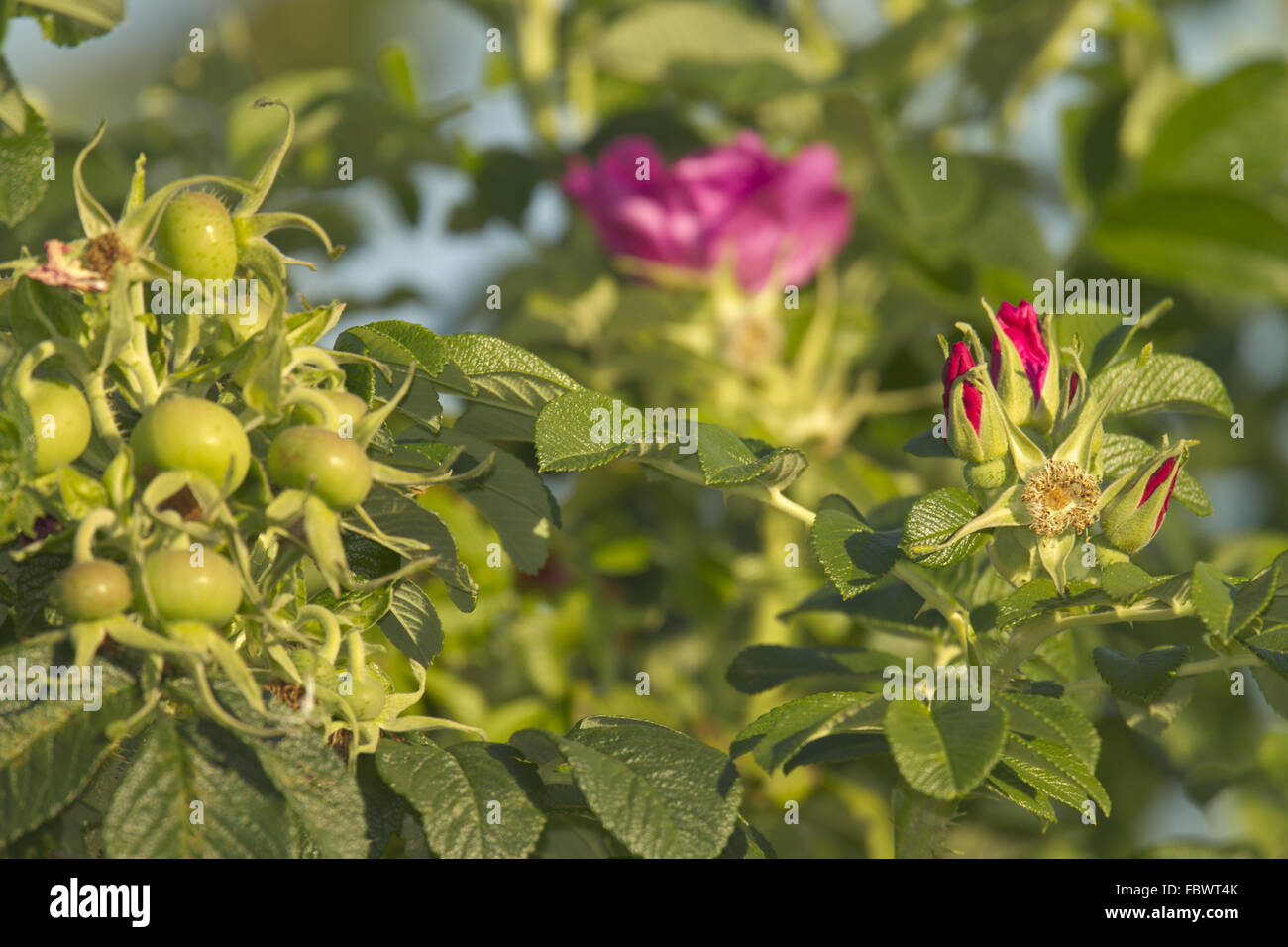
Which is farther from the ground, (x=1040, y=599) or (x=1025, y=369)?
(x=1025, y=369)

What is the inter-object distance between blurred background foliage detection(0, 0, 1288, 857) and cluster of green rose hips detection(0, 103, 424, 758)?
99 centimetres

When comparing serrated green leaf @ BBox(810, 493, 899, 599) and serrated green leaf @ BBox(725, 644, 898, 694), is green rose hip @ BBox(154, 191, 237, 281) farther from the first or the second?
serrated green leaf @ BBox(725, 644, 898, 694)

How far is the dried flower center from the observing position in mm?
939

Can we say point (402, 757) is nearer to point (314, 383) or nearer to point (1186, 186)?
point (314, 383)

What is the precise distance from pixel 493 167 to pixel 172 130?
0.61m

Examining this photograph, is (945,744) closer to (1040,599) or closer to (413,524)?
(1040,599)

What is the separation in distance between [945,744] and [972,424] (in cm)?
26

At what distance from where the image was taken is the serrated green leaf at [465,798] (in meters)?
0.86

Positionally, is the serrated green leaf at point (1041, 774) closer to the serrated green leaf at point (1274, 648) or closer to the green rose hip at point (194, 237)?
the serrated green leaf at point (1274, 648)

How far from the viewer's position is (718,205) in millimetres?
2211

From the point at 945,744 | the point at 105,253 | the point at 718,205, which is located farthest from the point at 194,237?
the point at 718,205

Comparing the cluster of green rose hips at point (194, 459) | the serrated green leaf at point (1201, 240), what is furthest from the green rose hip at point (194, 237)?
the serrated green leaf at point (1201, 240)

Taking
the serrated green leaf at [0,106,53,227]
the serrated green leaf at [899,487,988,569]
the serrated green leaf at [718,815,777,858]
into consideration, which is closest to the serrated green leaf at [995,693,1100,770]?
the serrated green leaf at [899,487,988,569]

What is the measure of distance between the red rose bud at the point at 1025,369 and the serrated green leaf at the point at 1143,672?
204 mm
